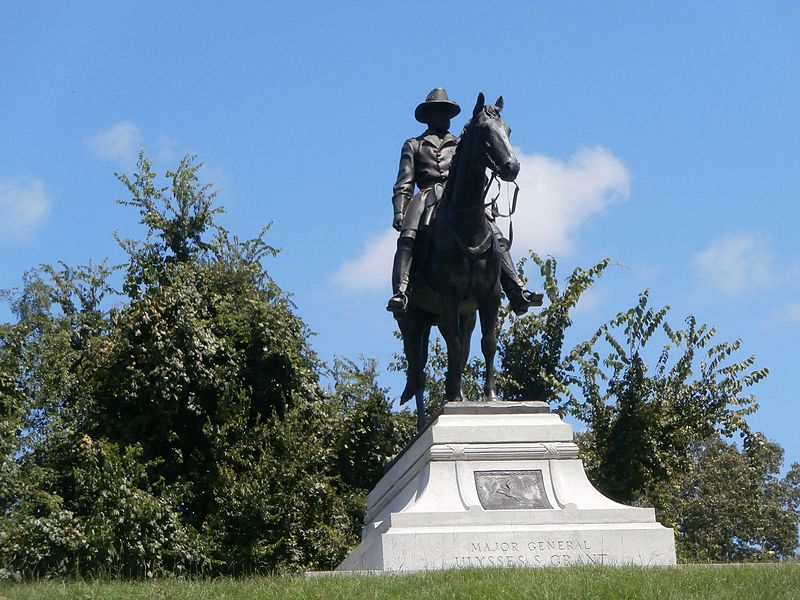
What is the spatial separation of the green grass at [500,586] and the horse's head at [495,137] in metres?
4.00

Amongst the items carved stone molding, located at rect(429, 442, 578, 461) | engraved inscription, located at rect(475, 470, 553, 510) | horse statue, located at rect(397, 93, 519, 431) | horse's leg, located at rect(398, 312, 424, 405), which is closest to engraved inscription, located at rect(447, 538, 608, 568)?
engraved inscription, located at rect(475, 470, 553, 510)

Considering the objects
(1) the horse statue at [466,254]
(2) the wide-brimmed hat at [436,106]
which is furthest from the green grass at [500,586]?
(2) the wide-brimmed hat at [436,106]

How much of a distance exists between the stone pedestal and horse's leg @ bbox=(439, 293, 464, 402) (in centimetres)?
65

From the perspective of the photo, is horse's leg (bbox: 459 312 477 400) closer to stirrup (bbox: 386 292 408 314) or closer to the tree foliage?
stirrup (bbox: 386 292 408 314)

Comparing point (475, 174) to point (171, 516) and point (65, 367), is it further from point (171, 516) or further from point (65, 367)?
point (65, 367)

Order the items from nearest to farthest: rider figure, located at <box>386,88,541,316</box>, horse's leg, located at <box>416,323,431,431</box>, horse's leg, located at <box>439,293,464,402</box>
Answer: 1. horse's leg, located at <box>439,293,464,402</box>
2. rider figure, located at <box>386,88,541,316</box>
3. horse's leg, located at <box>416,323,431,431</box>

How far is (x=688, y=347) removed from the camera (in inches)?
978

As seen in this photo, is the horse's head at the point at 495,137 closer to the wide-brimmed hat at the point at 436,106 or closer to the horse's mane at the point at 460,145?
the horse's mane at the point at 460,145

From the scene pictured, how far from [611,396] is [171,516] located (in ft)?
27.1

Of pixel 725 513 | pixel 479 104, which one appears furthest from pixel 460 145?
pixel 725 513

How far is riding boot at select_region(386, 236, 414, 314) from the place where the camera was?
14773 millimetres

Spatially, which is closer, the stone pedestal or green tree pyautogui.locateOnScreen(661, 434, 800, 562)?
the stone pedestal

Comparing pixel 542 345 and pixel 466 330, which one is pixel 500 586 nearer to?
pixel 466 330

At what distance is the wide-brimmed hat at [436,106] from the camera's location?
16297 millimetres
